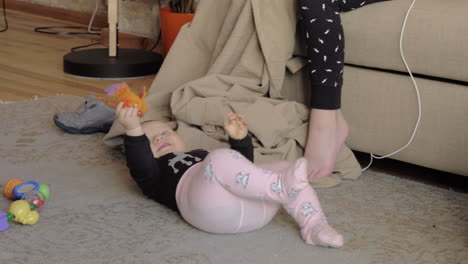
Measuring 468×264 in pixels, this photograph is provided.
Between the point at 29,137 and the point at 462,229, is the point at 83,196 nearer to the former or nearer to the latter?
the point at 29,137

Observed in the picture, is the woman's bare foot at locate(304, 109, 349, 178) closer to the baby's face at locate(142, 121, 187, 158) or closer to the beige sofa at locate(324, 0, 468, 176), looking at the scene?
the beige sofa at locate(324, 0, 468, 176)

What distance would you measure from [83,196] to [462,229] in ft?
2.35

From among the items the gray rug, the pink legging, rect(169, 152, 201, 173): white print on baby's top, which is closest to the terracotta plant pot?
the gray rug

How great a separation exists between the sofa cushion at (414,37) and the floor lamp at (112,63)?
1.06 metres

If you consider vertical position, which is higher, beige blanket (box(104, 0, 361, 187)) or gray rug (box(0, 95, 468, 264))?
beige blanket (box(104, 0, 361, 187))

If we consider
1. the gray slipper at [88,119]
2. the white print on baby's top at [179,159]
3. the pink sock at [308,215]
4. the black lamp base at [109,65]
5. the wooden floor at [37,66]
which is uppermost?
the white print on baby's top at [179,159]

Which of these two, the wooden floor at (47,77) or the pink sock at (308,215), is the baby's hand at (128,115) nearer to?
the pink sock at (308,215)

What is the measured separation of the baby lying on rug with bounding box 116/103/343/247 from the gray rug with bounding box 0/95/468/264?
0.03 meters

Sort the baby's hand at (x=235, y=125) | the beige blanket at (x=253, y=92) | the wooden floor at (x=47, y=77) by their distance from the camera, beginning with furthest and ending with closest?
the wooden floor at (x=47, y=77), the beige blanket at (x=253, y=92), the baby's hand at (x=235, y=125)

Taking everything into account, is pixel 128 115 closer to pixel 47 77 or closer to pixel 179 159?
pixel 179 159

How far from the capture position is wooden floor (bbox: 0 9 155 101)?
2.12 metres

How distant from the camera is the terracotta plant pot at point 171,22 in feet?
7.55

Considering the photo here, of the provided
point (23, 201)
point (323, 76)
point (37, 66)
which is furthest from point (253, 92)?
point (37, 66)

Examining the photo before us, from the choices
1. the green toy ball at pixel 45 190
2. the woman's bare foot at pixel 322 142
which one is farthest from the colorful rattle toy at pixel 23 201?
the woman's bare foot at pixel 322 142
